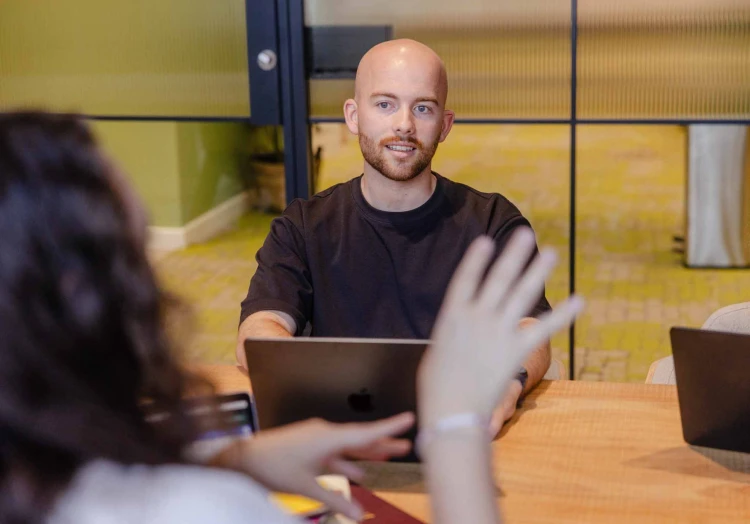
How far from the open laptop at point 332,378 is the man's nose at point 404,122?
84 cm

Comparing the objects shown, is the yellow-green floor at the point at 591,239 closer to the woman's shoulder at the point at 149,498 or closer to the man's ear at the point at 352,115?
the man's ear at the point at 352,115

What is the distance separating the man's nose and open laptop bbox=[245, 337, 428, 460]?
84 centimetres

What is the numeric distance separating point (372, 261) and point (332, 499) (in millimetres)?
1098

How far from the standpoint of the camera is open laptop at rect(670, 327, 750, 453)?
1.59 meters

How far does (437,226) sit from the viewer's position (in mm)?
2379

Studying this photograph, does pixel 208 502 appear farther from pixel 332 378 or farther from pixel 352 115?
pixel 352 115

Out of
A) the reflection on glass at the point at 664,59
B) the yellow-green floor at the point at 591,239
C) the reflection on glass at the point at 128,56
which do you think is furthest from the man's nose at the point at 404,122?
the reflection on glass at the point at 128,56

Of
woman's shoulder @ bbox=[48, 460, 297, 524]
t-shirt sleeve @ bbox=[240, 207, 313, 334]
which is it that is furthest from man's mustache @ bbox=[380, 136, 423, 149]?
woman's shoulder @ bbox=[48, 460, 297, 524]

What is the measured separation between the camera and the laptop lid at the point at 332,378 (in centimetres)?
163

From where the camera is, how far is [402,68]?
243 centimetres

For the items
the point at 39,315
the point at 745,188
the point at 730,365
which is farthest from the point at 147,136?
the point at 39,315

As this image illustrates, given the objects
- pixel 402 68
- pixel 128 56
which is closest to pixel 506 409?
pixel 402 68

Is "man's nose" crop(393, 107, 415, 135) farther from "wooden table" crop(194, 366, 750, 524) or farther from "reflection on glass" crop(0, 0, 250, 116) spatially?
"reflection on glass" crop(0, 0, 250, 116)

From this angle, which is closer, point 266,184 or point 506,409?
point 506,409
